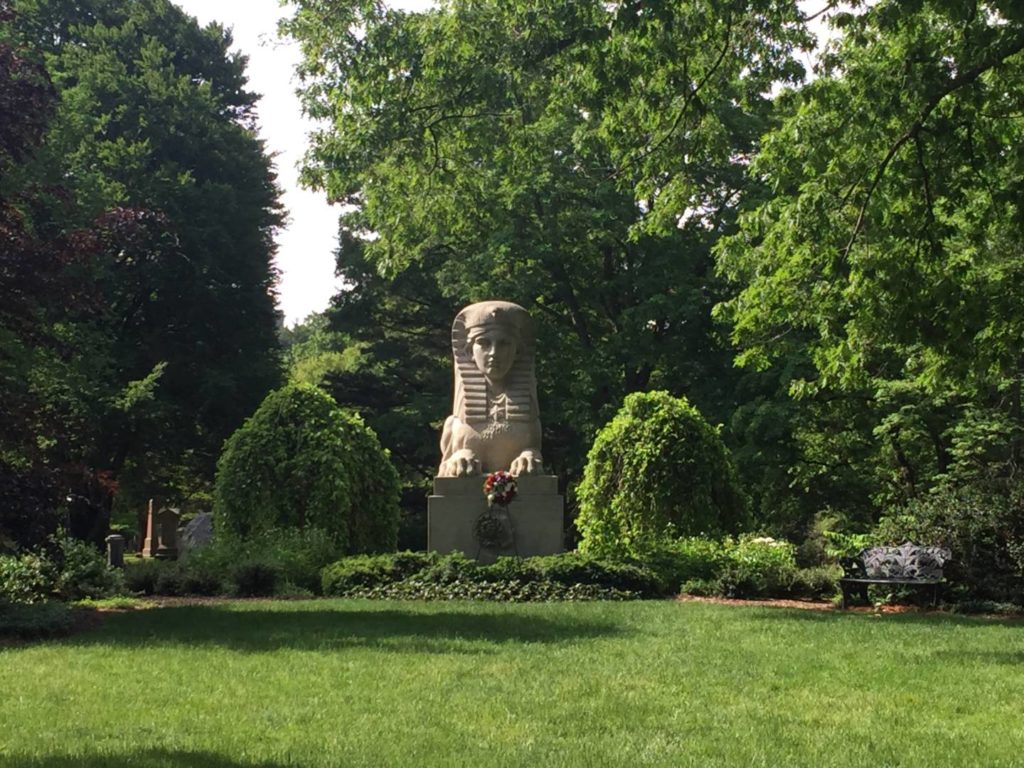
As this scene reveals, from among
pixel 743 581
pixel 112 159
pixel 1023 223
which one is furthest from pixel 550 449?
pixel 1023 223

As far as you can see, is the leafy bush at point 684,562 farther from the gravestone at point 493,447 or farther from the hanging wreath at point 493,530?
the hanging wreath at point 493,530

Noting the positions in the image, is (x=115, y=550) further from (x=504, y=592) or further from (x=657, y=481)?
(x=657, y=481)

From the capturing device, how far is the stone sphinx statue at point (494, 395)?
18.2 meters

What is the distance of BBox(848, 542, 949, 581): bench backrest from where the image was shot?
14281 mm

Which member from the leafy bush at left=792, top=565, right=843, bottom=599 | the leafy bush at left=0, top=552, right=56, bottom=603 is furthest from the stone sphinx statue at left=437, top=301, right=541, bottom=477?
the leafy bush at left=0, top=552, right=56, bottom=603

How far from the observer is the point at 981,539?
14648mm

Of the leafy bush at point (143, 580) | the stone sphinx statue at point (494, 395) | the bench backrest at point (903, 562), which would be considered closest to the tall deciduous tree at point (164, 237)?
the leafy bush at point (143, 580)

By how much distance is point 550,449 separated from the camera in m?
32.1

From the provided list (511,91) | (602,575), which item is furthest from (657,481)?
(511,91)

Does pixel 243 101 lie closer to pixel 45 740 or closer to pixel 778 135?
pixel 778 135

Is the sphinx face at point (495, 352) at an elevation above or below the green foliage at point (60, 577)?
above

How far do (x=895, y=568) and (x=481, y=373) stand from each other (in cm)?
706

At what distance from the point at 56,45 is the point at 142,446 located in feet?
36.7

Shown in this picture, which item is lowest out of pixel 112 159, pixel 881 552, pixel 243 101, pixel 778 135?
pixel 881 552
